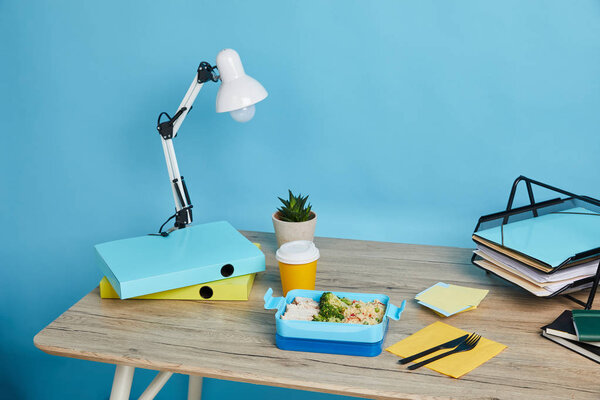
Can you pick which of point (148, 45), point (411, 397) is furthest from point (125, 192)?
point (411, 397)

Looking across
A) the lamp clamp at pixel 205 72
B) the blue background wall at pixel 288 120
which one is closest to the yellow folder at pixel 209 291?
the lamp clamp at pixel 205 72

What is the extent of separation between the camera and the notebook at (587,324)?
0.96 meters

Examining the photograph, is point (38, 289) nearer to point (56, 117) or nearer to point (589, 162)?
point (56, 117)

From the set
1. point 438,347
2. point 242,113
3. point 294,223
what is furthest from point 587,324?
point 242,113

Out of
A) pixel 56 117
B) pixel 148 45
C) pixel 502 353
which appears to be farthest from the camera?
pixel 56 117

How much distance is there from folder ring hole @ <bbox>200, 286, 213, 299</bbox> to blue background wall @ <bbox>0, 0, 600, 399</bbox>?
0.57 metres

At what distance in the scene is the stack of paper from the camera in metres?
1.12

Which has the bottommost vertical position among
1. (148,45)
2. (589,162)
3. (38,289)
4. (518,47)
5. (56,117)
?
(38,289)

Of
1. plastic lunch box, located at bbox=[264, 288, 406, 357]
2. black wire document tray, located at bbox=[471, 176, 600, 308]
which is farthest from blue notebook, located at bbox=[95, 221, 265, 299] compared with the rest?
black wire document tray, located at bbox=[471, 176, 600, 308]

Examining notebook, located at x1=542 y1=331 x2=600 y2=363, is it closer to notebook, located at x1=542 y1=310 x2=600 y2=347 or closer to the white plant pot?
notebook, located at x1=542 y1=310 x2=600 y2=347

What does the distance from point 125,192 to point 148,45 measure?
0.47m

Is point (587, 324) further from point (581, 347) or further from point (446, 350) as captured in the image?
point (446, 350)

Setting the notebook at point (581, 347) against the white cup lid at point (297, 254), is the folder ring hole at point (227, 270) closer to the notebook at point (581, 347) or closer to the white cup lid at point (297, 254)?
the white cup lid at point (297, 254)

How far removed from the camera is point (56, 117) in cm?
184
